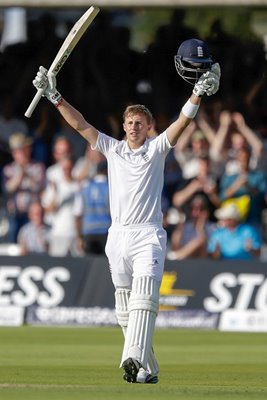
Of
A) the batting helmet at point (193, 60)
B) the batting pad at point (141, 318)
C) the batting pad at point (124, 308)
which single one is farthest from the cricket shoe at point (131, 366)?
the batting helmet at point (193, 60)

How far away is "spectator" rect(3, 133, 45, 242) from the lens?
17422 millimetres

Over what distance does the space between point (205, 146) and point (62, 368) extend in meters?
7.48

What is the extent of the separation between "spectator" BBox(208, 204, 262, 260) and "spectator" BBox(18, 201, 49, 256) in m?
2.40

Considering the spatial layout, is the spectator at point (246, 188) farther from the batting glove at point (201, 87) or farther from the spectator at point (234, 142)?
the batting glove at point (201, 87)

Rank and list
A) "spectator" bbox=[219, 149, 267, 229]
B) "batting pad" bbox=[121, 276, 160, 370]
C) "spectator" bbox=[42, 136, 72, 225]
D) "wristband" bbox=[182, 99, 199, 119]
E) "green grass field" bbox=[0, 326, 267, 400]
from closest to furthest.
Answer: "green grass field" bbox=[0, 326, 267, 400] < "batting pad" bbox=[121, 276, 160, 370] < "wristband" bbox=[182, 99, 199, 119] < "spectator" bbox=[219, 149, 267, 229] < "spectator" bbox=[42, 136, 72, 225]

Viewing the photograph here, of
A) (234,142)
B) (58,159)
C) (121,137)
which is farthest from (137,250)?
(121,137)

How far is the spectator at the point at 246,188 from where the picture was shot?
16344mm

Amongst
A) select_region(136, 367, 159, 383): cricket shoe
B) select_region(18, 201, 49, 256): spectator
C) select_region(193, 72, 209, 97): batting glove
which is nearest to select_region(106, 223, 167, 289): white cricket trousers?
select_region(136, 367, 159, 383): cricket shoe

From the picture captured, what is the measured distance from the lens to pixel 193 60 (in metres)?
8.58

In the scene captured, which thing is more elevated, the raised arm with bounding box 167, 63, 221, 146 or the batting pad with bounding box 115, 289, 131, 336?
the raised arm with bounding box 167, 63, 221, 146

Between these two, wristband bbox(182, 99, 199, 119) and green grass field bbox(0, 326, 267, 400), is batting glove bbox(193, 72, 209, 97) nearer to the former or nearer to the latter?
Result: wristband bbox(182, 99, 199, 119)

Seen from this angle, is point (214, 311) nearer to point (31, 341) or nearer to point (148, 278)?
point (31, 341)

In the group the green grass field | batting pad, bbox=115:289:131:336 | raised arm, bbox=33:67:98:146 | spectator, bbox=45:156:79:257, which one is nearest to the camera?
the green grass field

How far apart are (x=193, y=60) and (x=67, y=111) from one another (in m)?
0.95
